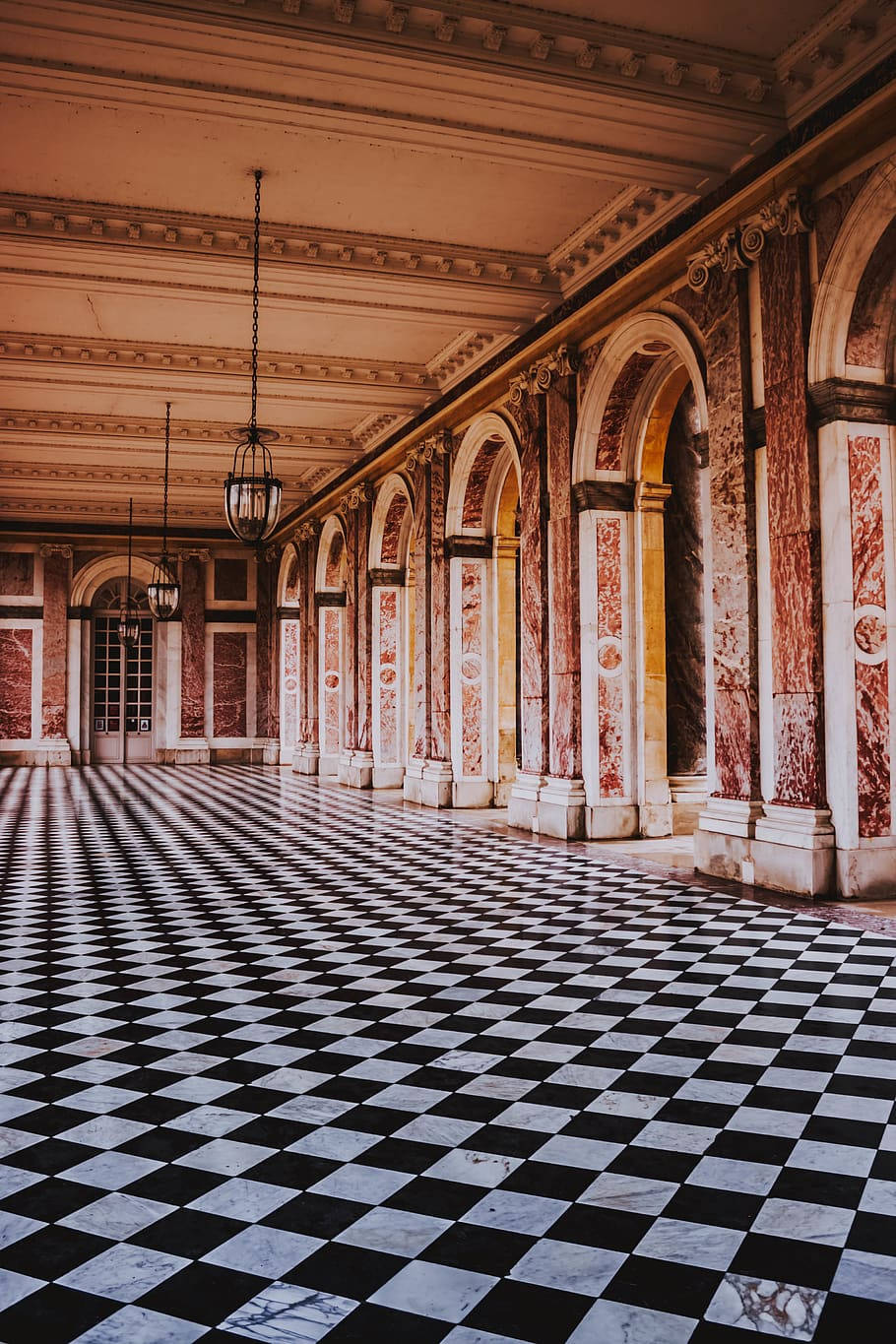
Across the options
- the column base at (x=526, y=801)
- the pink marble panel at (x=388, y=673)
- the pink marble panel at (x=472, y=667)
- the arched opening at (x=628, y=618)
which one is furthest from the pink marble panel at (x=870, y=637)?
the pink marble panel at (x=388, y=673)

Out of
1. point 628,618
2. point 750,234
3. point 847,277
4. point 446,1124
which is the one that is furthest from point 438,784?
point 446,1124

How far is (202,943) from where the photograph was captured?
6840 millimetres

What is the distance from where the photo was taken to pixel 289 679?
26.9m

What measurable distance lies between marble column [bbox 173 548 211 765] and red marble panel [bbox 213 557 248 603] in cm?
42

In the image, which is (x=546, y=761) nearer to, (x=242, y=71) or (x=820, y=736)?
(x=820, y=736)

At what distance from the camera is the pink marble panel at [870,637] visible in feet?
26.5

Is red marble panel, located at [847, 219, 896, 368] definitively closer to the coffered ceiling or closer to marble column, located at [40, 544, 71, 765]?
the coffered ceiling

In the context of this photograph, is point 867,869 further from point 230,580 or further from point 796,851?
point 230,580

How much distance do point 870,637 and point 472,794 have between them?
8156 millimetres

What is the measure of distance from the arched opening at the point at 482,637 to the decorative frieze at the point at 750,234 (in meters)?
6.13

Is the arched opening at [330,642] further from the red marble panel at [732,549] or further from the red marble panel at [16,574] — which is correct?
the red marble panel at [732,549]

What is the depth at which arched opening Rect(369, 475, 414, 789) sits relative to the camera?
1900 cm

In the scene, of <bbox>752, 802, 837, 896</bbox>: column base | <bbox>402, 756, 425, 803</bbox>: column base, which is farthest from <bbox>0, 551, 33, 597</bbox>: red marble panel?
<bbox>752, 802, 837, 896</bbox>: column base

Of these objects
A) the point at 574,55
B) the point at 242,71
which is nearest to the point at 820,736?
the point at 574,55
